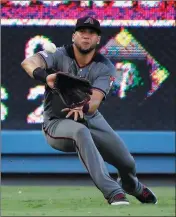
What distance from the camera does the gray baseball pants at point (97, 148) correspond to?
6297mm

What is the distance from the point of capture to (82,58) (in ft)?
22.3

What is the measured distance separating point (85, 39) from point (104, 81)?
14.9 inches

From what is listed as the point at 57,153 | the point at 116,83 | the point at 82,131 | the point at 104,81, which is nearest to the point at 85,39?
the point at 104,81

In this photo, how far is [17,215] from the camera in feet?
21.4

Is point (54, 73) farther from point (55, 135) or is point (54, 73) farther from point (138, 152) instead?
point (138, 152)

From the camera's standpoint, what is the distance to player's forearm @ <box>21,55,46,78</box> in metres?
6.50

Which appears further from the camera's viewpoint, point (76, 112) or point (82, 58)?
point (82, 58)

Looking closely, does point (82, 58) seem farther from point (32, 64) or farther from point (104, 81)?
point (32, 64)

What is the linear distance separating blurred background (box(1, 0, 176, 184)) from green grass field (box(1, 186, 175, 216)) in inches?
24.3

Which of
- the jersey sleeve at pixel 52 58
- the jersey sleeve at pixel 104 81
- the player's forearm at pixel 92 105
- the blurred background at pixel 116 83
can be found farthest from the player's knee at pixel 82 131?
the blurred background at pixel 116 83

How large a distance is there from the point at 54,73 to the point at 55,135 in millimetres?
465

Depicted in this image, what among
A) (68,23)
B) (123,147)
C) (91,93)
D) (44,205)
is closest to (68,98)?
(91,93)

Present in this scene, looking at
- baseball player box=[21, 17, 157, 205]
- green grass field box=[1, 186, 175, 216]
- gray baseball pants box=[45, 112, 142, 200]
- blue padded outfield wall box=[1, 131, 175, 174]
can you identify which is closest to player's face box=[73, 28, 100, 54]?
baseball player box=[21, 17, 157, 205]

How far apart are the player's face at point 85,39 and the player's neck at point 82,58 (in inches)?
3.3
